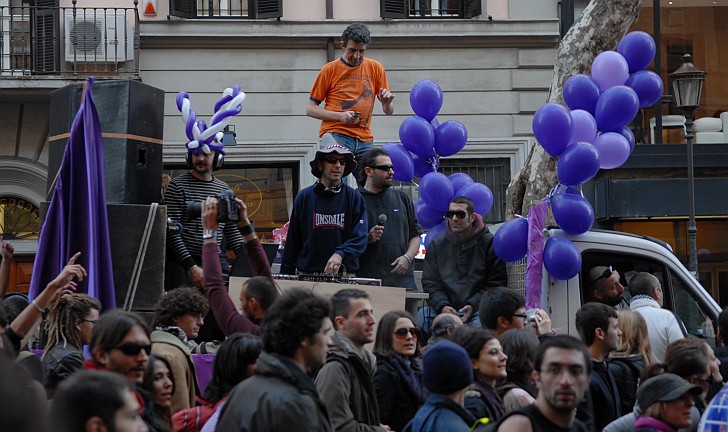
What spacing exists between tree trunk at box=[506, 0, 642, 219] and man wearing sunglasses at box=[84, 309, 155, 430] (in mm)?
9960

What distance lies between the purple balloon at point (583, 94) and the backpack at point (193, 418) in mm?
5665

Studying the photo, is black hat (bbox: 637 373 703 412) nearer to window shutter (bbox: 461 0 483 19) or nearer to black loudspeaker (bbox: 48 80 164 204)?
black loudspeaker (bbox: 48 80 164 204)

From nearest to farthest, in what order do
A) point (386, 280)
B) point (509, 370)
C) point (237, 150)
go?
point (509, 370) → point (386, 280) → point (237, 150)

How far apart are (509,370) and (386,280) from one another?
8.42 ft

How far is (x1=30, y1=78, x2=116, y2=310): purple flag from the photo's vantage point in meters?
8.12

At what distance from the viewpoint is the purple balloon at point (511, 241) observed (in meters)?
9.42

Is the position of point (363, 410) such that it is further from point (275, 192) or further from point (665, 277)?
point (275, 192)

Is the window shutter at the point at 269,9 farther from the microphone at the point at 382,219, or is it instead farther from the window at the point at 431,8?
the microphone at the point at 382,219

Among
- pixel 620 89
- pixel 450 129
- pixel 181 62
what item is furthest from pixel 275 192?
pixel 620 89

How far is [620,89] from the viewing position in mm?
10320

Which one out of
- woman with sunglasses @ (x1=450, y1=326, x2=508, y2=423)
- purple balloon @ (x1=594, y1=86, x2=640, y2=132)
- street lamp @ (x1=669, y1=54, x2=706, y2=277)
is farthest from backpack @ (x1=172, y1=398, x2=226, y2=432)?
street lamp @ (x1=669, y1=54, x2=706, y2=277)

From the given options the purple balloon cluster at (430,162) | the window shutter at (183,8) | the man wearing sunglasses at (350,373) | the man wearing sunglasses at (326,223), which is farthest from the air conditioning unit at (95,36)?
the man wearing sunglasses at (350,373)

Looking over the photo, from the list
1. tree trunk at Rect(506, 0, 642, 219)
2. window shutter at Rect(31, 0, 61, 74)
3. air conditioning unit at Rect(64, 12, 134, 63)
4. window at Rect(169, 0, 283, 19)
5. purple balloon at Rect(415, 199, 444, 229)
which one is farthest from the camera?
window at Rect(169, 0, 283, 19)

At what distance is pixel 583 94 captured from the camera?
34.6ft
